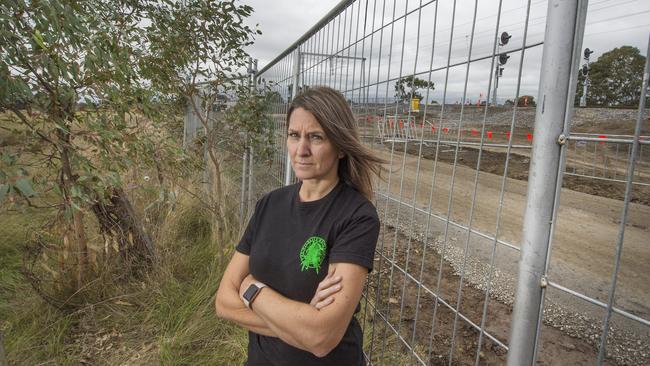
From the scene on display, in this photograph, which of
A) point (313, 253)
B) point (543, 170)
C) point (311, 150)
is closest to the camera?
point (543, 170)

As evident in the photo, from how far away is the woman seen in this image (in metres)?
1.25

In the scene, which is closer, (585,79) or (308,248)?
(585,79)

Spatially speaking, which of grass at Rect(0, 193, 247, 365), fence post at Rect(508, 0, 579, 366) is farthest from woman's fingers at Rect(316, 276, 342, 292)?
grass at Rect(0, 193, 247, 365)

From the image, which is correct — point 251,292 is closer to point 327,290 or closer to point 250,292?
point 250,292

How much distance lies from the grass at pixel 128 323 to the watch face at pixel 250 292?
4.72 ft

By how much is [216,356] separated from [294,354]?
1.51 metres

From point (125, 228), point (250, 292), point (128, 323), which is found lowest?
point (128, 323)

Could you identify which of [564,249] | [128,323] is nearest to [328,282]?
[128,323]

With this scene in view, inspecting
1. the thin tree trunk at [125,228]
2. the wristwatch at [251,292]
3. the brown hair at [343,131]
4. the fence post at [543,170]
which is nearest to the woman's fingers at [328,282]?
the wristwatch at [251,292]

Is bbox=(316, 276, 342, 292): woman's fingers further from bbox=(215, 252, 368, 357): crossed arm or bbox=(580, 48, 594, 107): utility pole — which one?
bbox=(580, 48, 594, 107): utility pole

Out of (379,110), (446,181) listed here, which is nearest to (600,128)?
(379,110)

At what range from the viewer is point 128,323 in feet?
9.98

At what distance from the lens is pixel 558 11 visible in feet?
2.94

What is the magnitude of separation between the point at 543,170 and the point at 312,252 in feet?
2.55
